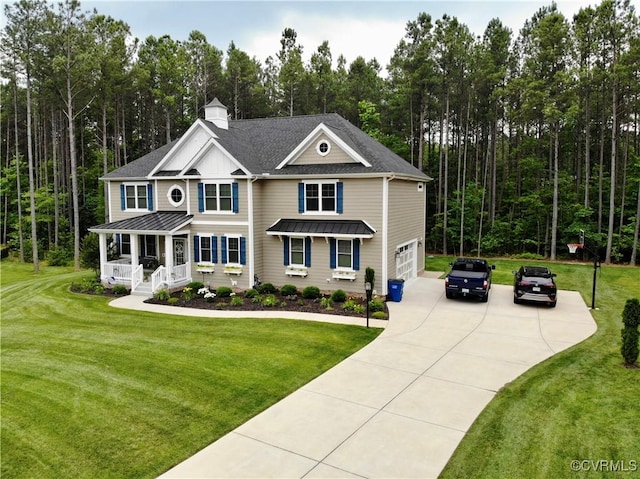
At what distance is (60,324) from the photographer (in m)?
15.0

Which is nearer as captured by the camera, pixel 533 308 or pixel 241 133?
pixel 533 308

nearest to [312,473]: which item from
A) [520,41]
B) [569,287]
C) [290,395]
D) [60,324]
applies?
[290,395]

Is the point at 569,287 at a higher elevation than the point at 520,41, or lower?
lower

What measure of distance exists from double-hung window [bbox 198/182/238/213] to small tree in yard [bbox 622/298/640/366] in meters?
14.6

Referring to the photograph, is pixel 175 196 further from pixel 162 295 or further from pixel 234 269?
pixel 162 295

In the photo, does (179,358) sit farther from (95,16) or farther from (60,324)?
(95,16)

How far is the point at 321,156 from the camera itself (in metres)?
18.9

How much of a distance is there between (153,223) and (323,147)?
28.6 feet

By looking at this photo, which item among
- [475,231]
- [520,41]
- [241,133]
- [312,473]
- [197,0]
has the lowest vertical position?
[312,473]

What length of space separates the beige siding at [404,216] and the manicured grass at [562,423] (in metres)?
8.32

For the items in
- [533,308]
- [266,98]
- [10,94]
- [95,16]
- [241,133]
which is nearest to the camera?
[533,308]

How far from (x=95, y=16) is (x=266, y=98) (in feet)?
55.9

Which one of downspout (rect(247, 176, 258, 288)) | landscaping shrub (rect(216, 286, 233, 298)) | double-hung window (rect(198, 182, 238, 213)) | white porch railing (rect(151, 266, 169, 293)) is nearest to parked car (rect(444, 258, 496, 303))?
downspout (rect(247, 176, 258, 288))

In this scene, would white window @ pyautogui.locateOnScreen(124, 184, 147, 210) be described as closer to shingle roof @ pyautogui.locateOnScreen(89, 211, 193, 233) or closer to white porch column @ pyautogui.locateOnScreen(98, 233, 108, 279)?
shingle roof @ pyautogui.locateOnScreen(89, 211, 193, 233)
